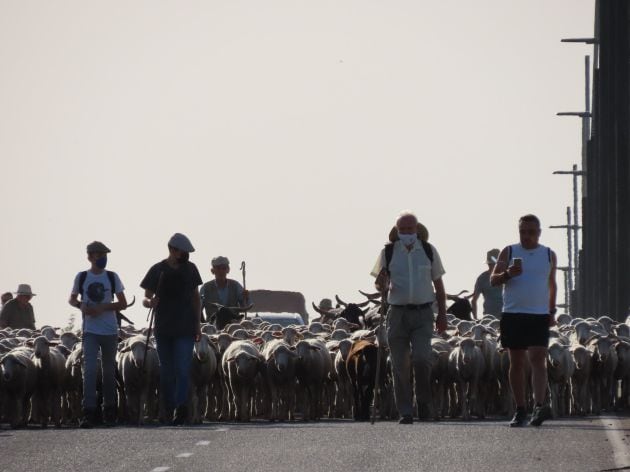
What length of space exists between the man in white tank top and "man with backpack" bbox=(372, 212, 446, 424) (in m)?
1.52

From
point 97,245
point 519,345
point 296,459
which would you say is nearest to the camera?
point 296,459

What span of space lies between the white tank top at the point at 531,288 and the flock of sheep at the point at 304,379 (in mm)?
4325

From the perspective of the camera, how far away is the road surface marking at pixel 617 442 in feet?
50.1

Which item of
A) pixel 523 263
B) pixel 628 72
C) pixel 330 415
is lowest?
pixel 330 415

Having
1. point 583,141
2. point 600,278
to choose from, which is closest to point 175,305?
point 600,278

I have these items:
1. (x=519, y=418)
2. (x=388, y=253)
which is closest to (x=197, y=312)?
(x=388, y=253)

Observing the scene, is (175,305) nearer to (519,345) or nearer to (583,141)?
(519,345)

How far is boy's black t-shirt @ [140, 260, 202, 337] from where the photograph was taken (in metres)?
22.3

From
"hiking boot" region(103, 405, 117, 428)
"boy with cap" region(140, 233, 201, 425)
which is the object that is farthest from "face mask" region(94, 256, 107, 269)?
"hiking boot" region(103, 405, 117, 428)

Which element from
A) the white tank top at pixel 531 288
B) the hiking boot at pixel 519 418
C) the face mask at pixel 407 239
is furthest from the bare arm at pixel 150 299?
the hiking boot at pixel 519 418

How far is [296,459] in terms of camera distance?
15.6m

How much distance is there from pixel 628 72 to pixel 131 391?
30.9m

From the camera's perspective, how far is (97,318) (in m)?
22.5

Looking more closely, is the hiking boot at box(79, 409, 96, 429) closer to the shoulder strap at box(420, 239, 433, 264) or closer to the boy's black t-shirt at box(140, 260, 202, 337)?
the boy's black t-shirt at box(140, 260, 202, 337)
